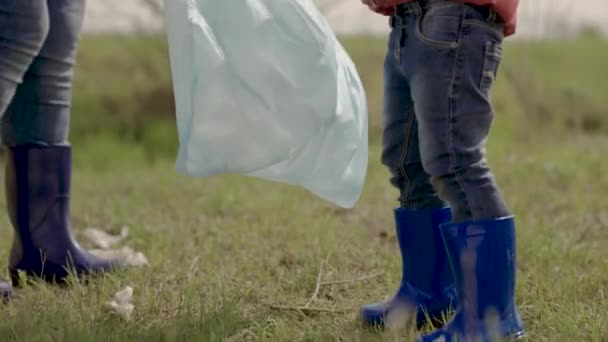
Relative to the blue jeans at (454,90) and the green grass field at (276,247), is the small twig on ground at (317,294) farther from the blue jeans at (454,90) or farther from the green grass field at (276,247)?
the blue jeans at (454,90)

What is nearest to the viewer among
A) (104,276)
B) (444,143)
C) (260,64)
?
(444,143)

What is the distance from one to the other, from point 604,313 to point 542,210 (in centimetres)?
174

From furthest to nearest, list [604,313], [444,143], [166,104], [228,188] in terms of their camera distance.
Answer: [166,104], [228,188], [604,313], [444,143]

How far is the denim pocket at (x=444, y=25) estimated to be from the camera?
6.35ft

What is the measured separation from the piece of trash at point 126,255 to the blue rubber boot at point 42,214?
0.13 meters

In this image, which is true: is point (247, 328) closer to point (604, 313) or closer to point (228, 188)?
point (604, 313)

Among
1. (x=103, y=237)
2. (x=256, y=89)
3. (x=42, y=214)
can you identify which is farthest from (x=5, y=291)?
(x=103, y=237)

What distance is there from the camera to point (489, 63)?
77.5 inches

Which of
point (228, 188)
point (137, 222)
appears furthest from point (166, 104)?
point (137, 222)

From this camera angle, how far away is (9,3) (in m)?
2.31

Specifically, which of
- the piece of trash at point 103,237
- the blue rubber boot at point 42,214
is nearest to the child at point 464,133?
the blue rubber boot at point 42,214

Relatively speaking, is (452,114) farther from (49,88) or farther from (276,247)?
(276,247)

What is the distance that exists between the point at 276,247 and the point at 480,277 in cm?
126

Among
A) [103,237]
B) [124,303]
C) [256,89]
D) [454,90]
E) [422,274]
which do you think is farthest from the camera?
[103,237]
